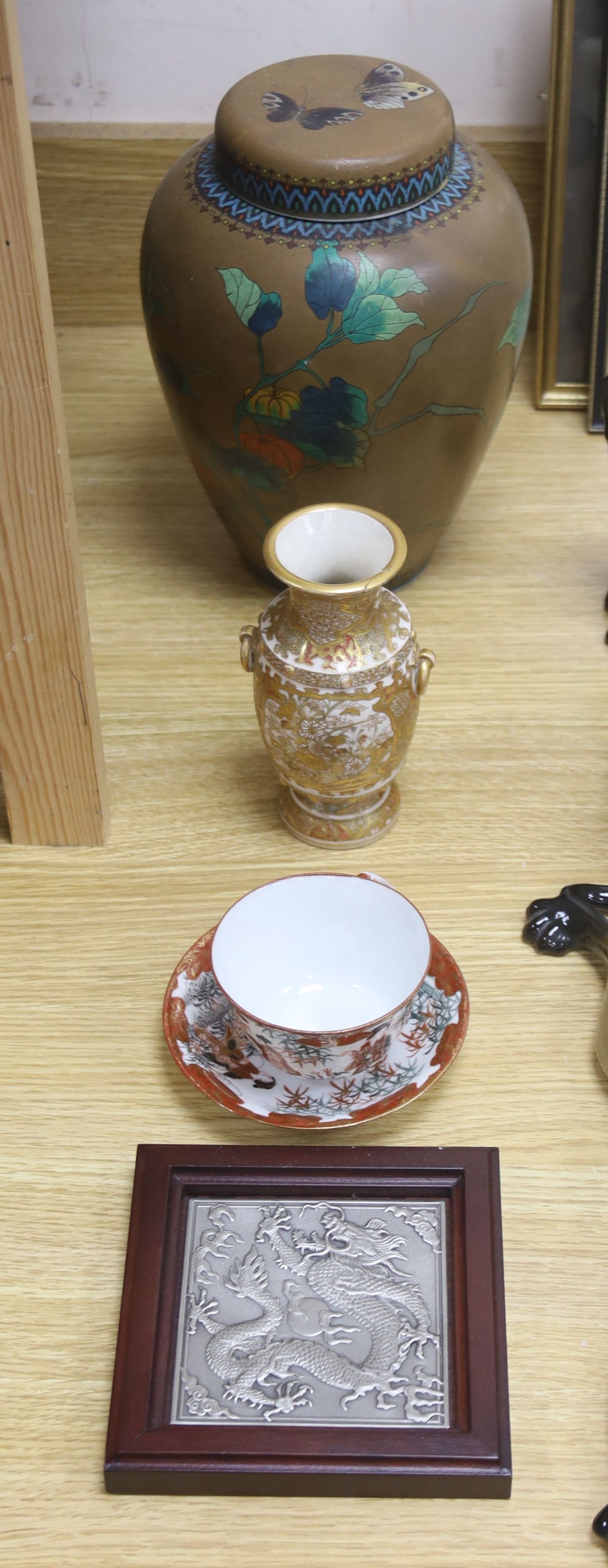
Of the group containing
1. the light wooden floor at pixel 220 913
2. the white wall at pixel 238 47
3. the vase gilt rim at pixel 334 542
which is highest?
the white wall at pixel 238 47

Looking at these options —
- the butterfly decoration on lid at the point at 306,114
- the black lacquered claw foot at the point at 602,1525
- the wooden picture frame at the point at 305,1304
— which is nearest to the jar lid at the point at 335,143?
the butterfly decoration on lid at the point at 306,114

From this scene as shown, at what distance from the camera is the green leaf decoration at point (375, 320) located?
33.0 inches

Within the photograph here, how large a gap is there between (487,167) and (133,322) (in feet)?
1.63

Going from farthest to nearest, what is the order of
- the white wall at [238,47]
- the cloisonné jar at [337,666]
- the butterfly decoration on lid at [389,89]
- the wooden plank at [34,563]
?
1. the white wall at [238,47]
2. the butterfly decoration on lid at [389,89]
3. the cloisonné jar at [337,666]
4. the wooden plank at [34,563]

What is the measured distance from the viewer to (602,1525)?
1.80 feet

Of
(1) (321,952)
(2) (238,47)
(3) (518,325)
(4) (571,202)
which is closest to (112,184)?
(2) (238,47)

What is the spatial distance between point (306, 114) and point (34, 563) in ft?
1.12

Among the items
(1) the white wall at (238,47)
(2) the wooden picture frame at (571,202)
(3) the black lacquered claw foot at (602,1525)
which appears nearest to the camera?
(3) the black lacquered claw foot at (602,1525)

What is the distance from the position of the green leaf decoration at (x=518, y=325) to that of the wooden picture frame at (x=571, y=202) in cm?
A: 24

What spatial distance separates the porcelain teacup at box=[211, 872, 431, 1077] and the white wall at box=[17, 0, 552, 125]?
31.7 inches

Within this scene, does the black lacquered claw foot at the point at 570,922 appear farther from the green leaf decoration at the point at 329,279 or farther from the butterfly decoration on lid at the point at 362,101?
the butterfly decoration on lid at the point at 362,101

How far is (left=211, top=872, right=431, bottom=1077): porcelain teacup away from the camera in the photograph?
2.34 feet

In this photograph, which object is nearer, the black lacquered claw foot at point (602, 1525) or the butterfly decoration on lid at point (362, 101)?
the black lacquered claw foot at point (602, 1525)

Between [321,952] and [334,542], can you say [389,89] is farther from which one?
[321,952]
